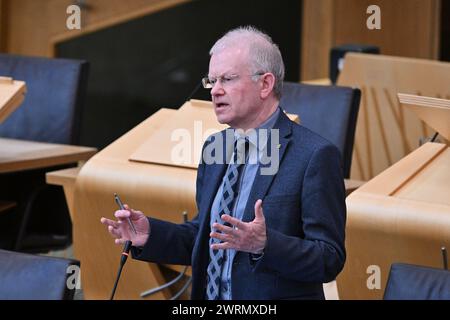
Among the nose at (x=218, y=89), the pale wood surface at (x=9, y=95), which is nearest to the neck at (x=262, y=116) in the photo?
the nose at (x=218, y=89)

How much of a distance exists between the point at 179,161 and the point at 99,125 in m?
3.16

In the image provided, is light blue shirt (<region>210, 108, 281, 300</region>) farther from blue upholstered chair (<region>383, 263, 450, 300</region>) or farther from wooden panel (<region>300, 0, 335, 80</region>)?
wooden panel (<region>300, 0, 335, 80</region>)

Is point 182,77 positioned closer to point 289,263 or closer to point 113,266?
point 113,266

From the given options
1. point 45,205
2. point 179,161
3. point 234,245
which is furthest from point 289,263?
point 45,205

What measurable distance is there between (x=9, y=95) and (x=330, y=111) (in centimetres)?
121

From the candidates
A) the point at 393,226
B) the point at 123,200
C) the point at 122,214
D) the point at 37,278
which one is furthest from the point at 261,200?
the point at 123,200

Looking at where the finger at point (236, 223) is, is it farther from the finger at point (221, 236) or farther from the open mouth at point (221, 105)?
the open mouth at point (221, 105)

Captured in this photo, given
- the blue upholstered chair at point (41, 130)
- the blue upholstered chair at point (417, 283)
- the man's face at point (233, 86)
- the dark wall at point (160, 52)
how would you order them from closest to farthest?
the blue upholstered chair at point (417, 283)
the man's face at point (233, 86)
the blue upholstered chair at point (41, 130)
the dark wall at point (160, 52)

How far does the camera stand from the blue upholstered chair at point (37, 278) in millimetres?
2367

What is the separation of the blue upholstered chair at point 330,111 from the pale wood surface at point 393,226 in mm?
649

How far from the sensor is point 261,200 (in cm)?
260

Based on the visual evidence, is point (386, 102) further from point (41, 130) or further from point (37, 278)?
point (37, 278)

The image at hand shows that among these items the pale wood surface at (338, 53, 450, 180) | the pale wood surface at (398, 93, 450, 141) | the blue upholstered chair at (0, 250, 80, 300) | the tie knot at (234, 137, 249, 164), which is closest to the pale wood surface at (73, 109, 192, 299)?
the pale wood surface at (398, 93, 450, 141)

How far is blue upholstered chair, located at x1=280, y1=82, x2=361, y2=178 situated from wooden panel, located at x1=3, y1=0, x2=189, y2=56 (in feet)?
8.65
